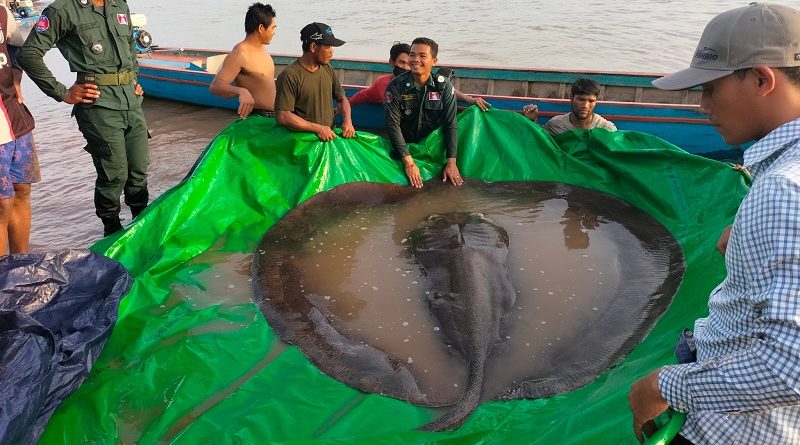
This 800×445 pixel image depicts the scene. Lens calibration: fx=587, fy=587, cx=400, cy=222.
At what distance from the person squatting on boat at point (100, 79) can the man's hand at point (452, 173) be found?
276 centimetres

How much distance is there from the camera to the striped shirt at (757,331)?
1261 mm

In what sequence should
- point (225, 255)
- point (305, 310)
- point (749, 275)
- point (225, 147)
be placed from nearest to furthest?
point (749, 275) < point (305, 310) < point (225, 255) < point (225, 147)

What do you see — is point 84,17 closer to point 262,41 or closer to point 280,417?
point 262,41

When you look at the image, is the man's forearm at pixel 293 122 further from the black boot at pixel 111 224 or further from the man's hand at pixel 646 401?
the man's hand at pixel 646 401

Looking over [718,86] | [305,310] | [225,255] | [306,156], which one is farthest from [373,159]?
[718,86]

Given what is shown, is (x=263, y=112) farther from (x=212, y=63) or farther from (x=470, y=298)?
(x=212, y=63)

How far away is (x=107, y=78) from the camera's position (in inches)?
188

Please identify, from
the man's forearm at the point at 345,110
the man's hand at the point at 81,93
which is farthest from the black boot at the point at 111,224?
the man's forearm at the point at 345,110

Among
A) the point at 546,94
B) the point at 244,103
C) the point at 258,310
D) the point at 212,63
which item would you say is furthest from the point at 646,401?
the point at 212,63

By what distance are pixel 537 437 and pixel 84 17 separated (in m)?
4.52

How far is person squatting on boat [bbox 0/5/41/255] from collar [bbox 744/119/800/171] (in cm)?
447

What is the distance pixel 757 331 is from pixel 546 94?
281 inches

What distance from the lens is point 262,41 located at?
5645mm

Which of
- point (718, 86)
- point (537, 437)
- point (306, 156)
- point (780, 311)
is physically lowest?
point (537, 437)
